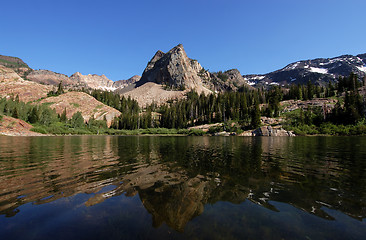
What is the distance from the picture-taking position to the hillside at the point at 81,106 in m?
138

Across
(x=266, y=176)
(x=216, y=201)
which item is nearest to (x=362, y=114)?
(x=266, y=176)

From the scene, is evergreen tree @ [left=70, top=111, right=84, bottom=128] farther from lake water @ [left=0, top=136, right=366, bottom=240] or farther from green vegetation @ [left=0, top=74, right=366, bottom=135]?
lake water @ [left=0, top=136, right=366, bottom=240]

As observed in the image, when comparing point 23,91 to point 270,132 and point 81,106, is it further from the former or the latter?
point 270,132

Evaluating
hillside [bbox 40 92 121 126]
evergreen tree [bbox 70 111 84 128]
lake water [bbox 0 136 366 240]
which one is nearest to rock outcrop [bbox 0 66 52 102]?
hillside [bbox 40 92 121 126]

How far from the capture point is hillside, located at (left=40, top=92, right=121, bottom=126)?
454ft

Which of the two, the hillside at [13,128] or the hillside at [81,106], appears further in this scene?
the hillside at [81,106]

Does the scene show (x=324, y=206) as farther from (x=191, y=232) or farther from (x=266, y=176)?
(x=191, y=232)

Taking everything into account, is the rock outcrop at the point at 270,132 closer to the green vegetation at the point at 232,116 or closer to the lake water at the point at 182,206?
the green vegetation at the point at 232,116

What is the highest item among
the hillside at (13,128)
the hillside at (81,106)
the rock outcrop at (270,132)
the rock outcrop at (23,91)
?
the rock outcrop at (23,91)

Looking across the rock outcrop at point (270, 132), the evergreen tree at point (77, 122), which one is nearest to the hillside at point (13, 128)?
the evergreen tree at point (77, 122)

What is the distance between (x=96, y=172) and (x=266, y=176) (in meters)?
12.0

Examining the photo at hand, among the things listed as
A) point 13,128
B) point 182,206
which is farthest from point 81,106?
point 182,206

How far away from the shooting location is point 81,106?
481 ft

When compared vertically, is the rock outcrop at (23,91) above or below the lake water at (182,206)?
above
